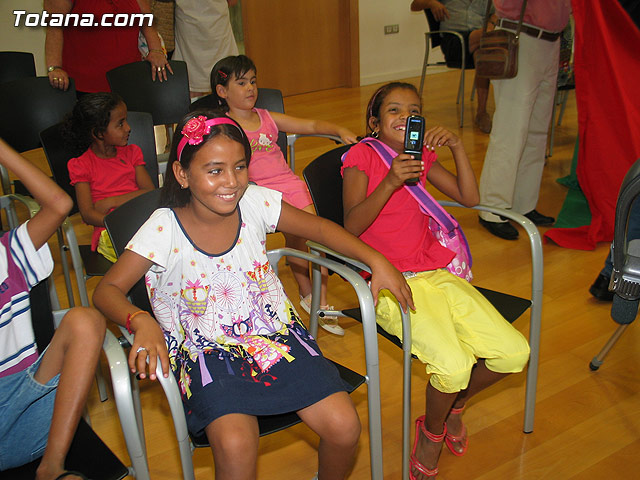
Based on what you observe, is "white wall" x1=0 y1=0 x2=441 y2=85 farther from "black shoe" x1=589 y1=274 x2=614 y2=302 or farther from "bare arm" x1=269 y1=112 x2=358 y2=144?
"black shoe" x1=589 y1=274 x2=614 y2=302

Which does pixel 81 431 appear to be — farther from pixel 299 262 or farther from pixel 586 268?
pixel 586 268

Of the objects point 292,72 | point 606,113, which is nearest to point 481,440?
point 606,113

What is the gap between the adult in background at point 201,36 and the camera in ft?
11.4

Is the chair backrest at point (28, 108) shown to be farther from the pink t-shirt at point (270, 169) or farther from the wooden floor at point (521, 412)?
the wooden floor at point (521, 412)

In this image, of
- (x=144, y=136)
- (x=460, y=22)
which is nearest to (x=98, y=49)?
(x=144, y=136)

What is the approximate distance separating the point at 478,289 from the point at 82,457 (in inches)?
45.7

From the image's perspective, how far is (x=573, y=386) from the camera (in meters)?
2.09

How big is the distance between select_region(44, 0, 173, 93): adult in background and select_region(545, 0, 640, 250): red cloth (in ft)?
6.36

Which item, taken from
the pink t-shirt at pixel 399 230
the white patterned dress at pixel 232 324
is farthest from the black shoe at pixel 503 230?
the white patterned dress at pixel 232 324

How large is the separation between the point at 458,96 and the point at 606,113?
3229 millimetres

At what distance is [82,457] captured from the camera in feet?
4.05

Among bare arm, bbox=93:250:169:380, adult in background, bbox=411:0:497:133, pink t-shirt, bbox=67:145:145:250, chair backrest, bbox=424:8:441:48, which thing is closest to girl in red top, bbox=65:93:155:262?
pink t-shirt, bbox=67:145:145:250

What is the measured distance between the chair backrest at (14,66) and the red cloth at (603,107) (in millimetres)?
2940
